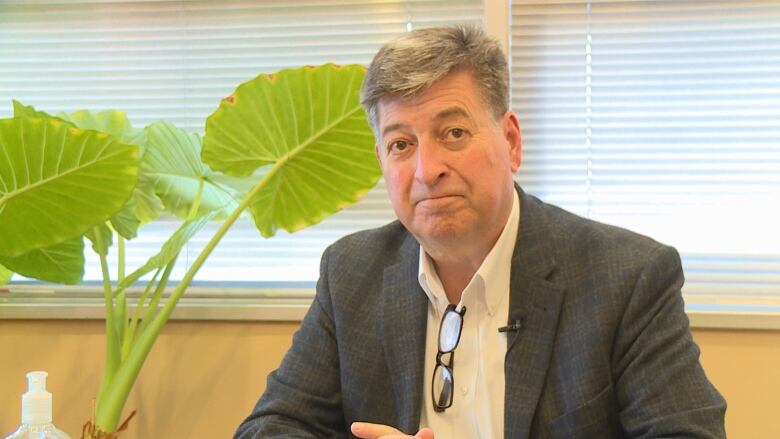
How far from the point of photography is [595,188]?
8.25ft

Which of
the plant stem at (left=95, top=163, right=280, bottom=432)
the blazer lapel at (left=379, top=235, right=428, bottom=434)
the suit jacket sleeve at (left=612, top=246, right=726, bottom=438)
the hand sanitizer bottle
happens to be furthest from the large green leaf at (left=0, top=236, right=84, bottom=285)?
the suit jacket sleeve at (left=612, top=246, right=726, bottom=438)

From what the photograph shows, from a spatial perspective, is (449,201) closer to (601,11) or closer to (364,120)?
(364,120)

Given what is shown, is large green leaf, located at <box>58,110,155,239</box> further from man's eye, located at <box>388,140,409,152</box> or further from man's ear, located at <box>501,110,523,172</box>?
man's ear, located at <box>501,110,523,172</box>

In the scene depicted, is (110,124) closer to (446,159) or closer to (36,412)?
(36,412)

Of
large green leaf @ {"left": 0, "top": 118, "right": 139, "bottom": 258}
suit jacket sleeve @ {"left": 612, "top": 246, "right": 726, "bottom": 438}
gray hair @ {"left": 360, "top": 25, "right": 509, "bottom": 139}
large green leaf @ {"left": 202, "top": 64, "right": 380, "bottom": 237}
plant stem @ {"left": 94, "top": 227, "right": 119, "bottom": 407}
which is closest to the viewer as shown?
suit jacket sleeve @ {"left": 612, "top": 246, "right": 726, "bottom": 438}

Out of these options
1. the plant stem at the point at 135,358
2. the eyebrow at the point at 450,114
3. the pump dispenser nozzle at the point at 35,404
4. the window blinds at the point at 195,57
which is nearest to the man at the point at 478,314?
the eyebrow at the point at 450,114

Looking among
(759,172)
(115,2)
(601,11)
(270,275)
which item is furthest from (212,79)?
(759,172)

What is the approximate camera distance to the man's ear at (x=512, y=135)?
5.50 ft

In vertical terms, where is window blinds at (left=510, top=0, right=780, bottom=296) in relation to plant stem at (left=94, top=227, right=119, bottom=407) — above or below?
above

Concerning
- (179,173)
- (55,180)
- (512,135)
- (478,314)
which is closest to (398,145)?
(512,135)

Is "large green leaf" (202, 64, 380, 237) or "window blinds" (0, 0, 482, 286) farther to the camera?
"window blinds" (0, 0, 482, 286)

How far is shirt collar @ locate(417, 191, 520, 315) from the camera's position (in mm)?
1691

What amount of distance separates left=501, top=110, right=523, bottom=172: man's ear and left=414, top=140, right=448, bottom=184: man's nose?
160mm

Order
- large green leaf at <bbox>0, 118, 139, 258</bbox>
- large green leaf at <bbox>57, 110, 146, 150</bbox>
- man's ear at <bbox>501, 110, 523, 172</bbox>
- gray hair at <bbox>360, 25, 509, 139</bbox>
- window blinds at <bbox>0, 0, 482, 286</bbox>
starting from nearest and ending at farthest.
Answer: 1. gray hair at <bbox>360, 25, 509, 139</bbox>
2. man's ear at <bbox>501, 110, 523, 172</bbox>
3. large green leaf at <bbox>0, 118, 139, 258</bbox>
4. large green leaf at <bbox>57, 110, 146, 150</bbox>
5. window blinds at <bbox>0, 0, 482, 286</bbox>
